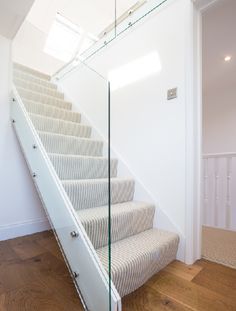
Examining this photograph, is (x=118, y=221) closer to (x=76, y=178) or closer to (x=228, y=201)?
(x=76, y=178)

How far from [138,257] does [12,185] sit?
4.69 ft

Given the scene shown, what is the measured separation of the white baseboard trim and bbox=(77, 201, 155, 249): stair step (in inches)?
35.8

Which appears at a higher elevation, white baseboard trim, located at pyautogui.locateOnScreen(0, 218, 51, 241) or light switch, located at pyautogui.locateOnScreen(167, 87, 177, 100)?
light switch, located at pyautogui.locateOnScreen(167, 87, 177, 100)

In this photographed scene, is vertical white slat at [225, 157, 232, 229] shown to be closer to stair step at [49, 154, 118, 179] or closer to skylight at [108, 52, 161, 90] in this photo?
skylight at [108, 52, 161, 90]

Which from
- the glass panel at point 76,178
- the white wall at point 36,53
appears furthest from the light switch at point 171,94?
the white wall at point 36,53

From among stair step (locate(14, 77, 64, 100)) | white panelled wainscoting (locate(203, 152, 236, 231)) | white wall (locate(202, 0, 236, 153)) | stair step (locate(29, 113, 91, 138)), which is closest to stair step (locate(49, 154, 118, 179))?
stair step (locate(29, 113, 91, 138))

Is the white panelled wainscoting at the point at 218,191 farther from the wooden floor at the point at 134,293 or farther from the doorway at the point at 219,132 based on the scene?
the wooden floor at the point at 134,293

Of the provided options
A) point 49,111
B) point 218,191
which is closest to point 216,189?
point 218,191

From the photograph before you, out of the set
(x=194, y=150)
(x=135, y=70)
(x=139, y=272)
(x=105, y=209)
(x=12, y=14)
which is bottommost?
(x=139, y=272)

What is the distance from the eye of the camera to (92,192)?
156 centimetres

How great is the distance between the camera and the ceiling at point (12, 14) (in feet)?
5.58

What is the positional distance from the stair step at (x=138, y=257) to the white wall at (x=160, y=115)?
0.16 meters

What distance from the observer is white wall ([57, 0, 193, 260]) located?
1.57 m

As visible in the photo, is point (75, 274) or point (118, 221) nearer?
point (75, 274)
